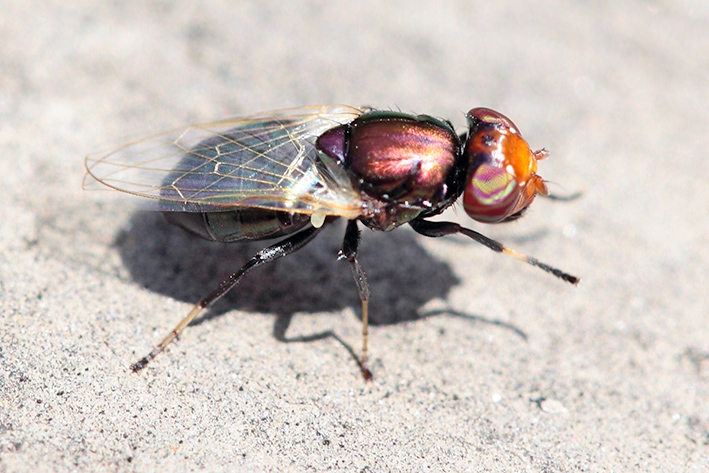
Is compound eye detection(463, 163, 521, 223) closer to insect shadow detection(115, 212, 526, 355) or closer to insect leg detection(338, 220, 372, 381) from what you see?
insect leg detection(338, 220, 372, 381)

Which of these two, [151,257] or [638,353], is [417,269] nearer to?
[638,353]

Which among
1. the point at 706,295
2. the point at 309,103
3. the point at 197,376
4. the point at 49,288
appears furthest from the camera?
the point at 309,103

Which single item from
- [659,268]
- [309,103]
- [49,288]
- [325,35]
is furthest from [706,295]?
[49,288]

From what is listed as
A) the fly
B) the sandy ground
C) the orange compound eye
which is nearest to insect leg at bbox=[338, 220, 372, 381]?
the fly

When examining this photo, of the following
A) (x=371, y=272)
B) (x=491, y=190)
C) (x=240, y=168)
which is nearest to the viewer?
(x=491, y=190)

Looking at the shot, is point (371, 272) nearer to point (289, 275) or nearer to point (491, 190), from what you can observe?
point (289, 275)

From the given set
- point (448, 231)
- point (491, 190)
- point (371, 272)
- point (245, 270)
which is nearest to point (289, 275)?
point (371, 272)

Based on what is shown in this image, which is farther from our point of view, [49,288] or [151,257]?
[151,257]
